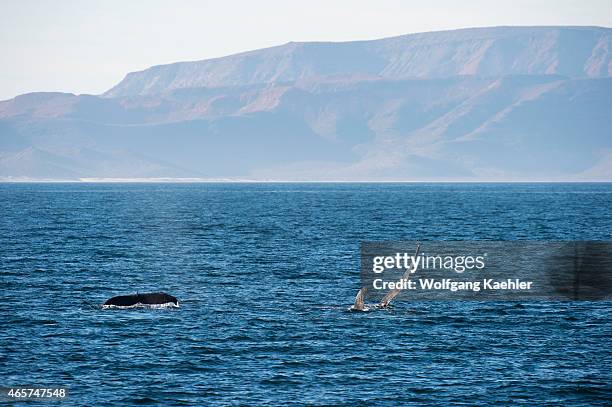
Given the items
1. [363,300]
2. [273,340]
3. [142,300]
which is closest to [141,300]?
[142,300]

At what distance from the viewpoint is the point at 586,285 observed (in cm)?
6988

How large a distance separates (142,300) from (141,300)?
56mm

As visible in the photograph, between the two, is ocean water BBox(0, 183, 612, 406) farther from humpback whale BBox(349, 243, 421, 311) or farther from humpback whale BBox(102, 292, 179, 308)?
humpback whale BBox(102, 292, 179, 308)

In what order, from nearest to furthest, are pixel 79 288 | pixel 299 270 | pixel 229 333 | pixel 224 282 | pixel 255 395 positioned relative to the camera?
pixel 255 395
pixel 229 333
pixel 79 288
pixel 224 282
pixel 299 270

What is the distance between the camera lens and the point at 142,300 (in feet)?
188

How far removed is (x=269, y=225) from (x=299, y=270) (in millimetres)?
61261

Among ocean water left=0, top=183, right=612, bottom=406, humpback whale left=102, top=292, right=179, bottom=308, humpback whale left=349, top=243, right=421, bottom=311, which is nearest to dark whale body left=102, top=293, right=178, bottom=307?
humpback whale left=102, top=292, right=179, bottom=308

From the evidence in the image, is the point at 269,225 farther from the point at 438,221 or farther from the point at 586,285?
the point at 586,285

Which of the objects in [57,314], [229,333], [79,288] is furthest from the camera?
[79,288]

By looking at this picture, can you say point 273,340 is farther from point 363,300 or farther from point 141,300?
point 141,300

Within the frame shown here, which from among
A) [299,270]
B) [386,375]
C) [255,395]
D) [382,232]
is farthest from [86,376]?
[382,232]

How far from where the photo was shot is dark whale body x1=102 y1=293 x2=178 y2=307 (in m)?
56.6

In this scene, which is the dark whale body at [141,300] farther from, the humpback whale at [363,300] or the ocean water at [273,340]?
the humpback whale at [363,300]

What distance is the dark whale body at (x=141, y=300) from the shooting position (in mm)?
56625
